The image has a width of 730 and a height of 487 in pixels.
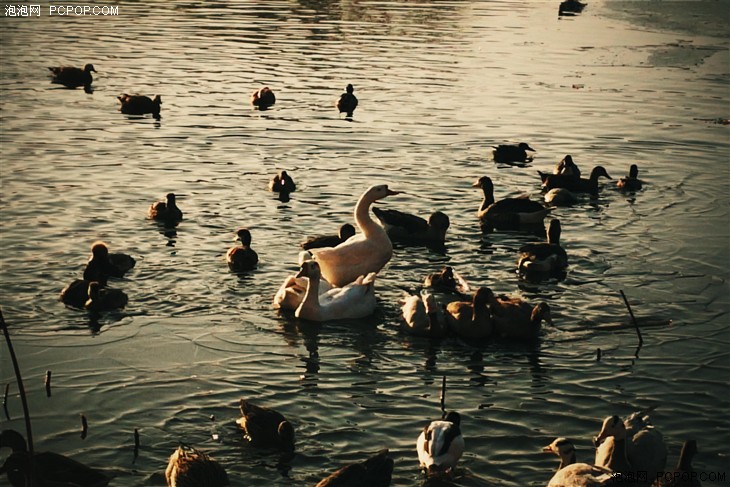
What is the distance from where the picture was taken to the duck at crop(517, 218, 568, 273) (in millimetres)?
19203

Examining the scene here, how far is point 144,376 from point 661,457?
21.4 ft

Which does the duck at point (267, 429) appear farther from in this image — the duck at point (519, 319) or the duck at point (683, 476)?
the duck at point (519, 319)

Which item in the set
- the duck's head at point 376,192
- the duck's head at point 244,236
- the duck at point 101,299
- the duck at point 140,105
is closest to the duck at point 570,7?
the duck at point 140,105

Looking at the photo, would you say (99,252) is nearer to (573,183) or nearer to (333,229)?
(333,229)

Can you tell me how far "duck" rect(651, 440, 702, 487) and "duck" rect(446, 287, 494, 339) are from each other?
502 cm

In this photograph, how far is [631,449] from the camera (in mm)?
12227

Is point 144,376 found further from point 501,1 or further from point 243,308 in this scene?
point 501,1

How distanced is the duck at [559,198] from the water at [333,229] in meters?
0.40

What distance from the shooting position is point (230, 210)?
23.3m

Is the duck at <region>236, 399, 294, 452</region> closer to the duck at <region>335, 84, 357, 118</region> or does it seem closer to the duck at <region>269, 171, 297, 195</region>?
the duck at <region>269, 171, 297, 195</region>

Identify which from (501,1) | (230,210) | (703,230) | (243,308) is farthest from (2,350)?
(501,1)

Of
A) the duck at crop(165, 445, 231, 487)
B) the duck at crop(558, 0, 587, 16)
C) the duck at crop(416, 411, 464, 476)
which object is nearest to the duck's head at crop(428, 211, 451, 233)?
the duck at crop(416, 411, 464, 476)

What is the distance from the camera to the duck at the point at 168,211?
22172 mm

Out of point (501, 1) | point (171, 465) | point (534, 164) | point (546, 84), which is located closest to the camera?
point (171, 465)
